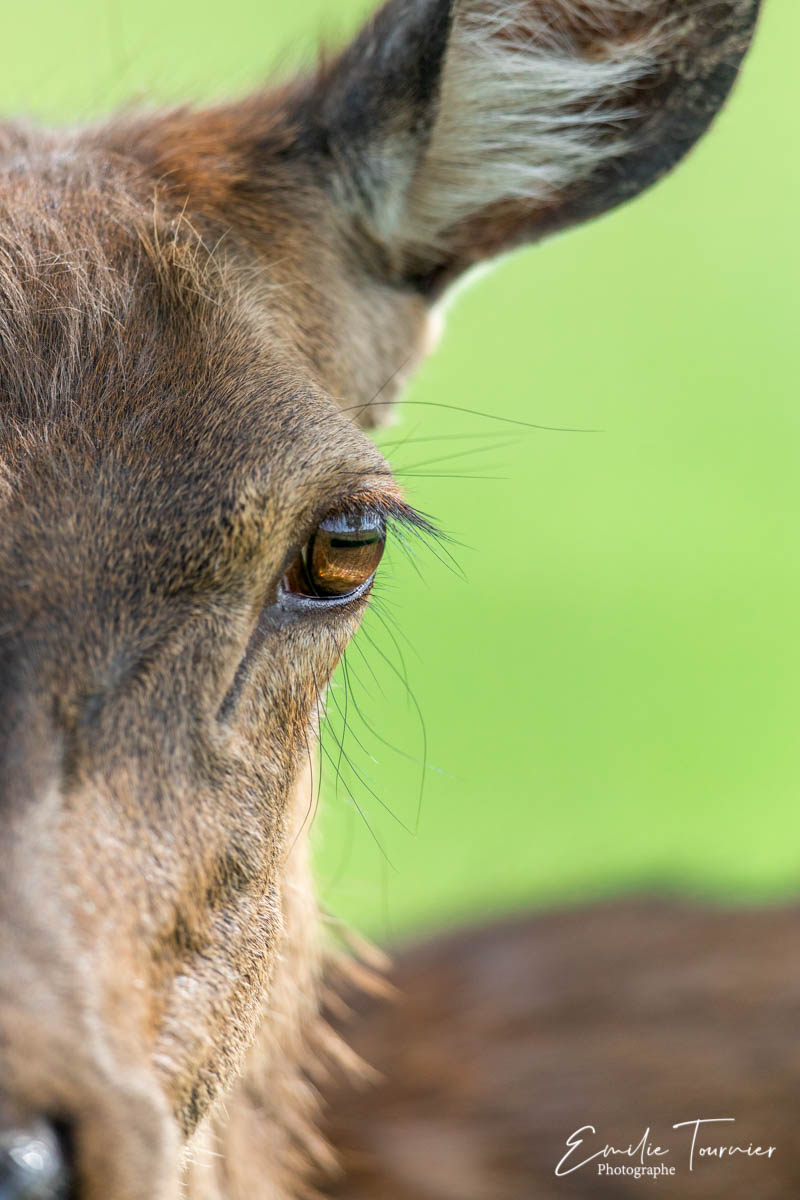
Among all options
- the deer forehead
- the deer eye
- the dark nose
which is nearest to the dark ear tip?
the deer forehead

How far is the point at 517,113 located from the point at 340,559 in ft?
5.17

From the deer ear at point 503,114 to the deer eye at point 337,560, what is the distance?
1.14 metres

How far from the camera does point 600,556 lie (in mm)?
12398

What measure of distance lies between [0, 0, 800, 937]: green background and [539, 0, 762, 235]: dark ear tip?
383 centimetres

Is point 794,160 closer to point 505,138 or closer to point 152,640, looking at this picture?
point 505,138

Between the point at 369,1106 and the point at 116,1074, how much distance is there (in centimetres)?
275

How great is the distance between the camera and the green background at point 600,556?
10375 mm

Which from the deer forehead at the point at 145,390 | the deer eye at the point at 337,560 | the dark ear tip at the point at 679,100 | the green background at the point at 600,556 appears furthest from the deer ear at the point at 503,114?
the green background at the point at 600,556

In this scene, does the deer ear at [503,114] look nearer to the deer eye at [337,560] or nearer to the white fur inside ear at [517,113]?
the white fur inside ear at [517,113]

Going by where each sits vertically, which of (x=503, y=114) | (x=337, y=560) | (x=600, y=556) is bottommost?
(x=337, y=560)

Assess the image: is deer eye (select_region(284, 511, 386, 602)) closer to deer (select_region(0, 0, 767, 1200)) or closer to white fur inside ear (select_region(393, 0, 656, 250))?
deer (select_region(0, 0, 767, 1200))

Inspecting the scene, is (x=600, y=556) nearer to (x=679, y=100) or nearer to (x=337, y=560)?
(x=679, y=100)

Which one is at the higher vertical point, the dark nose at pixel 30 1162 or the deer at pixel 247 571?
the deer at pixel 247 571

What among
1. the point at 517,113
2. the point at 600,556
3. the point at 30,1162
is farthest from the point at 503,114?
the point at 600,556
